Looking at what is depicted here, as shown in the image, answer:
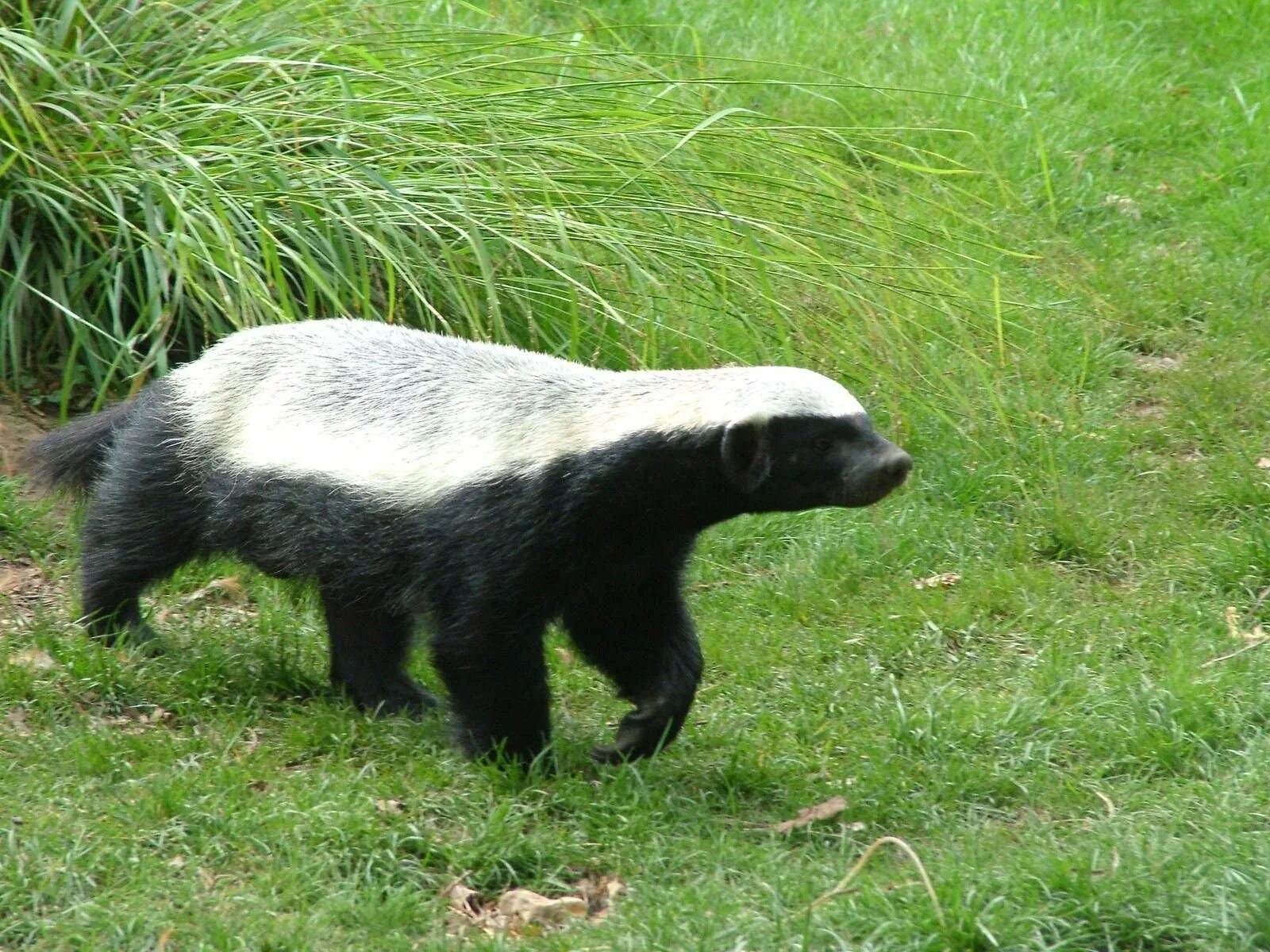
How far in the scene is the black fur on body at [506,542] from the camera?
392 cm

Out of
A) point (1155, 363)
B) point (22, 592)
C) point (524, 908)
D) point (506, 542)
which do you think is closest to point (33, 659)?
point (22, 592)

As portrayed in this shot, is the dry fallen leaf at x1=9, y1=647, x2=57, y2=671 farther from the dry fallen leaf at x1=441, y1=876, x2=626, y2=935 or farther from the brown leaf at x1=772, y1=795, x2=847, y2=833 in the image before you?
the brown leaf at x1=772, y1=795, x2=847, y2=833

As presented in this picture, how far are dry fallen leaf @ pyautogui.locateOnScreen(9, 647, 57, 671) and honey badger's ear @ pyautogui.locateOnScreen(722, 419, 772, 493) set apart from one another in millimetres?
2095

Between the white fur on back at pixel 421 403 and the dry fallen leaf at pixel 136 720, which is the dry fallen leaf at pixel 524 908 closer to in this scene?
the white fur on back at pixel 421 403

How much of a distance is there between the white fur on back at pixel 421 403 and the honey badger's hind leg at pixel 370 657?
47 cm

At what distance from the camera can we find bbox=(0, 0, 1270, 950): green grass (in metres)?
3.39

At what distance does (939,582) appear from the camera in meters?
5.37

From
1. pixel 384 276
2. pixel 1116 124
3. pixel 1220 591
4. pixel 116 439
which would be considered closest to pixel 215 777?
pixel 116 439

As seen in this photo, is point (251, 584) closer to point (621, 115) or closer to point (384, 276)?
point (384, 276)

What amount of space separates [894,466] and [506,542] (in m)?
0.95

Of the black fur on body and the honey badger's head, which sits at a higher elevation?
the honey badger's head

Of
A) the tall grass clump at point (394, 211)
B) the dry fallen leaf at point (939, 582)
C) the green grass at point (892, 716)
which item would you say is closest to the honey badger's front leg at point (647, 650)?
the green grass at point (892, 716)

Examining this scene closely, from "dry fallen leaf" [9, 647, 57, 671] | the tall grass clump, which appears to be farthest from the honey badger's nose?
"dry fallen leaf" [9, 647, 57, 671]

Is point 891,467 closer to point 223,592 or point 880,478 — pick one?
point 880,478
